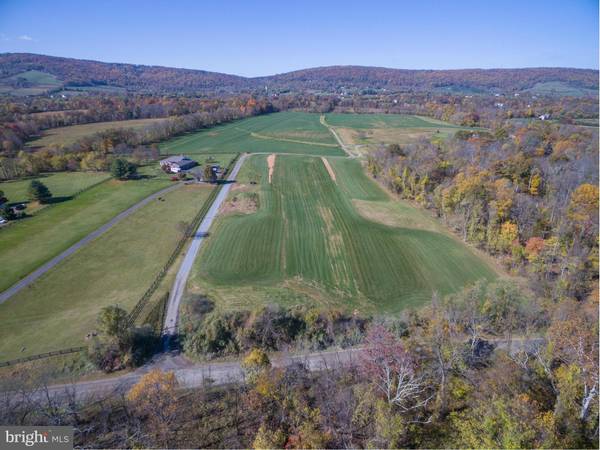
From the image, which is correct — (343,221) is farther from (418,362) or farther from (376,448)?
(376,448)

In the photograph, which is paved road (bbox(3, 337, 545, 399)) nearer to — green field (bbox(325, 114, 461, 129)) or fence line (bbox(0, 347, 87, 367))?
fence line (bbox(0, 347, 87, 367))

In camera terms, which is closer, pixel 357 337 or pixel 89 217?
pixel 357 337

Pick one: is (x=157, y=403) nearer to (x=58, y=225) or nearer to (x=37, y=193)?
(x=58, y=225)

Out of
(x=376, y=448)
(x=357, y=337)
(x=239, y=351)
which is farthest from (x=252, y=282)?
(x=376, y=448)

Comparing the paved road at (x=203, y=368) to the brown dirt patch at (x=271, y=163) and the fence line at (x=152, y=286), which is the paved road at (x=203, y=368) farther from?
the brown dirt patch at (x=271, y=163)

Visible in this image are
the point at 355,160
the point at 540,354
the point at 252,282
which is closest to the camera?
the point at 540,354

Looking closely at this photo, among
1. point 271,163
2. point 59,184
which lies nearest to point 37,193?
point 59,184
